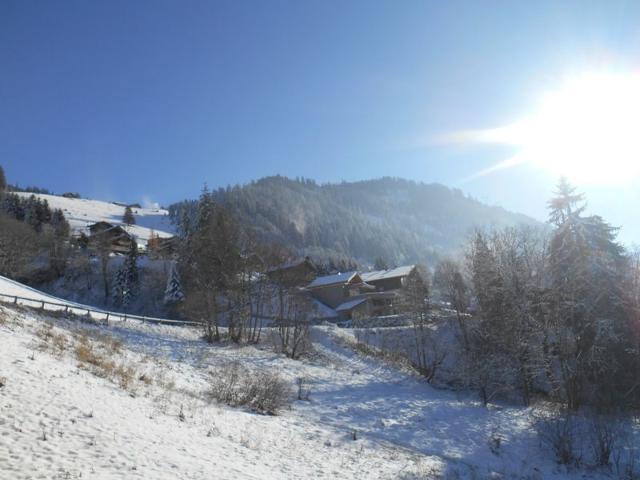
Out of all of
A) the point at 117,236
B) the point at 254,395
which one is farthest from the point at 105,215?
the point at 254,395

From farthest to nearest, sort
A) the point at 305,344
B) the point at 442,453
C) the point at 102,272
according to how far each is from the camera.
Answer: the point at 102,272, the point at 305,344, the point at 442,453

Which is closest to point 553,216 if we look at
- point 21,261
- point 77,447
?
point 77,447

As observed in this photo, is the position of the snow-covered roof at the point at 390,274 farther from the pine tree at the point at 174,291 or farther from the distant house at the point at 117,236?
the distant house at the point at 117,236

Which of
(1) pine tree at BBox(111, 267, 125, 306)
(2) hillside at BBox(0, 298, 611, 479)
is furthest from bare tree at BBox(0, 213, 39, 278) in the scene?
(2) hillside at BBox(0, 298, 611, 479)

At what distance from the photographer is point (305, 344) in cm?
3481

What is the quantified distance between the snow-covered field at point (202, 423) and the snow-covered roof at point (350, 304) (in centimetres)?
3584

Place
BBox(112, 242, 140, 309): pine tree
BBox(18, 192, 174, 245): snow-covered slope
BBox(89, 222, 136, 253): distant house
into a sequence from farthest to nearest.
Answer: BBox(18, 192, 174, 245): snow-covered slope → BBox(89, 222, 136, 253): distant house → BBox(112, 242, 140, 309): pine tree

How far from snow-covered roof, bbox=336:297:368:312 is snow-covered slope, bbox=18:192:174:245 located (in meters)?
81.3

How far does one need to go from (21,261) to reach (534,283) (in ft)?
222

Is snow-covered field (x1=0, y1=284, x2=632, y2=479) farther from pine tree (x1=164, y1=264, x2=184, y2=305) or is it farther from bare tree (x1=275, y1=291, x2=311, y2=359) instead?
pine tree (x1=164, y1=264, x2=184, y2=305)

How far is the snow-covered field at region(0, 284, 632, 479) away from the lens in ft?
26.5

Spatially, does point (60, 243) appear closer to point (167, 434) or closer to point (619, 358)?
point (167, 434)

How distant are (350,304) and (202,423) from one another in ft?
179

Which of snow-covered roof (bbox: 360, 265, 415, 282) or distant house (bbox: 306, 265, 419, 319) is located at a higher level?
snow-covered roof (bbox: 360, 265, 415, 282)
